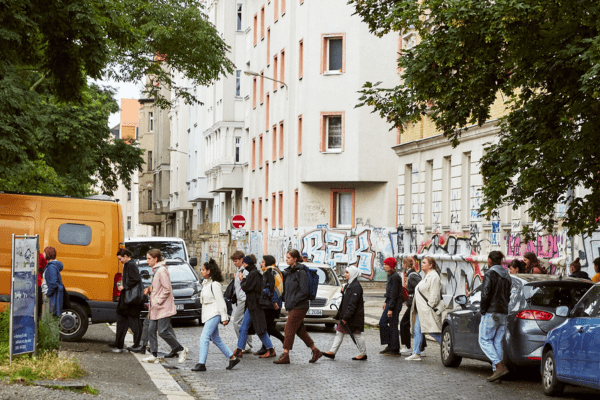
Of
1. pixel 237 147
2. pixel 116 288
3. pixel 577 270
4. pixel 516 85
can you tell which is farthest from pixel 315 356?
pixel 237 147

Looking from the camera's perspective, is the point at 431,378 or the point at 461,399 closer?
the point at 461,399

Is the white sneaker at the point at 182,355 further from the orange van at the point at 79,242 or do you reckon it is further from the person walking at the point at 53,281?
the orange van at the point at 79,242

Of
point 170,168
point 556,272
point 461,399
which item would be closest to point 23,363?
point 461,399

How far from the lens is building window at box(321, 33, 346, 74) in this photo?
152 ft

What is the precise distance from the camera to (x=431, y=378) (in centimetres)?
1452

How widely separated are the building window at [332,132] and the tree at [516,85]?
27.7m

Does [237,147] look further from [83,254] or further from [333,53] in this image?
[83,254]

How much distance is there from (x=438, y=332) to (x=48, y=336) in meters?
6.36

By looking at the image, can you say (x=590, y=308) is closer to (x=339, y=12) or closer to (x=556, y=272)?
(x=556, y=272)

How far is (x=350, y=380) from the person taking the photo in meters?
14.1

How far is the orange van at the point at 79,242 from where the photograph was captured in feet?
62.4

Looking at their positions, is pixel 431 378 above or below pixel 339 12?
below

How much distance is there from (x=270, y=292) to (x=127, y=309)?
2.44 meters

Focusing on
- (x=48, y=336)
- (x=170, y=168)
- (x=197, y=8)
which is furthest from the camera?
(x=170, y=168)
